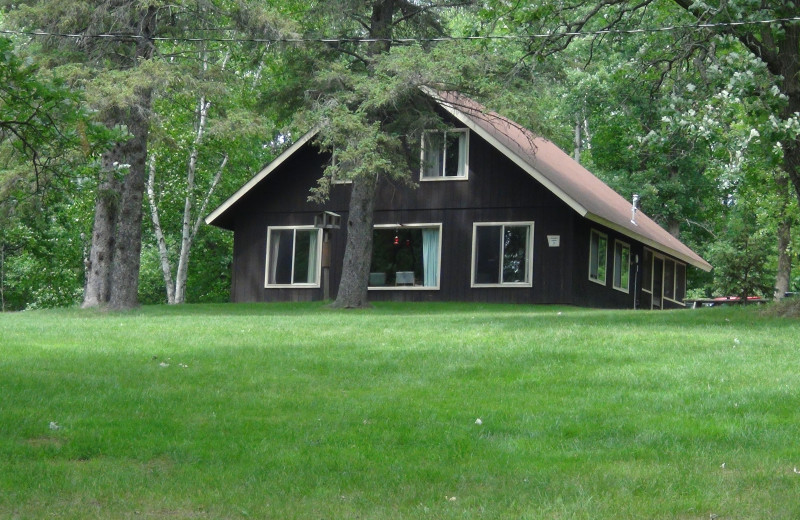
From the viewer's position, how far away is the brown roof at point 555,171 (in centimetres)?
2521

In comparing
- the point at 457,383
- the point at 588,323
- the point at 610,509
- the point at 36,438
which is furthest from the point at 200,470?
the point at 588,323

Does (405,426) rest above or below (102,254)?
below

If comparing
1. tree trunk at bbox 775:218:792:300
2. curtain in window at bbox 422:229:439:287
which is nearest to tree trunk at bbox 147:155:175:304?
curtain in window at bbox 422:229:439:287

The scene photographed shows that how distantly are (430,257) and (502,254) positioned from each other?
1902 millimetres

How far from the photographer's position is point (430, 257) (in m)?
28.4

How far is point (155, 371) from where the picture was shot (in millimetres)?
11914

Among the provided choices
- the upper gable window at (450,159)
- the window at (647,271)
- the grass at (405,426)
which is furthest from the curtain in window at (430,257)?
the grass at (405,426)

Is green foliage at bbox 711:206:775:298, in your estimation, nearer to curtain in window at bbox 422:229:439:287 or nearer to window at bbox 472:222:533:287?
window at bbox 472:222:533:287

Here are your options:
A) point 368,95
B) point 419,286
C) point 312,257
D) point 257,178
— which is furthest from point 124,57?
point 419,286

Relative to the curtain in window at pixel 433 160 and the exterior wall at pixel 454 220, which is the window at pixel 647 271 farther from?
the curtain in window at pixel 433 160

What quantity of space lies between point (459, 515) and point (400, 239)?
2250cm

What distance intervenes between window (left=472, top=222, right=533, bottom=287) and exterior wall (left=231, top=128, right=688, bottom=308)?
17cm

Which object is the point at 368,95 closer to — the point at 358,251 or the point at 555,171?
the point at 358,251

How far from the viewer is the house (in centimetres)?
2706
